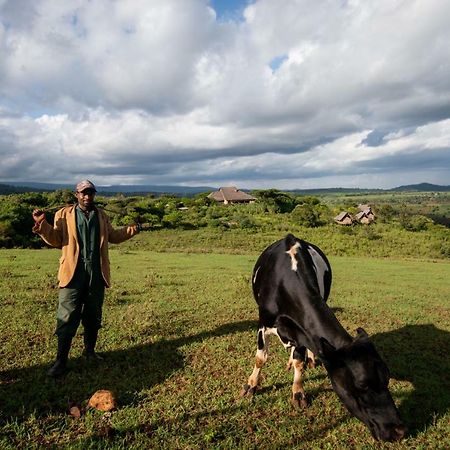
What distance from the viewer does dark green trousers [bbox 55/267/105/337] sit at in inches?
240

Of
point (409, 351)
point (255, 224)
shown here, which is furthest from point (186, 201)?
point (409, 351)

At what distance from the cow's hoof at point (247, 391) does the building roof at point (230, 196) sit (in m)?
78.4

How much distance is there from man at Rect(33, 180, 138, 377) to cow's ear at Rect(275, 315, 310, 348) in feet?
9.33

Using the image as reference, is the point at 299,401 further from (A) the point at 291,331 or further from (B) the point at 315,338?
(B) the point at 315,338

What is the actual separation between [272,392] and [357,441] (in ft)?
4.70

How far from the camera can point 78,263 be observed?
618 centimetres

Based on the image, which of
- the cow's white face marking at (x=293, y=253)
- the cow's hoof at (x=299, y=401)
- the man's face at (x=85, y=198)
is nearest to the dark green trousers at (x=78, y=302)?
the man's face at (x=85, y=198)

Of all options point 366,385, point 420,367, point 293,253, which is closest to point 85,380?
point 293,253

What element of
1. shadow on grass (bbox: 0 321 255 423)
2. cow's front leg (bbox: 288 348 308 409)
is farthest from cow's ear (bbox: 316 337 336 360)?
shadow on grass (bbox: 0 321 255 423)

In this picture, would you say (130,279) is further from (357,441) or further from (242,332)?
(357,441)

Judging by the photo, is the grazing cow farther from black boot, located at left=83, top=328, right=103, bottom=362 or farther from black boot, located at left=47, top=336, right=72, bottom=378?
black boot, located at left=47, top=336, right=72, bottom=378

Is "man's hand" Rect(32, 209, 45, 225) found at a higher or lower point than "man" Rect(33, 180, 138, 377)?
higher

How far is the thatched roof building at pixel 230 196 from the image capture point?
279ft

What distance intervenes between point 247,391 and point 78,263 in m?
3.18
